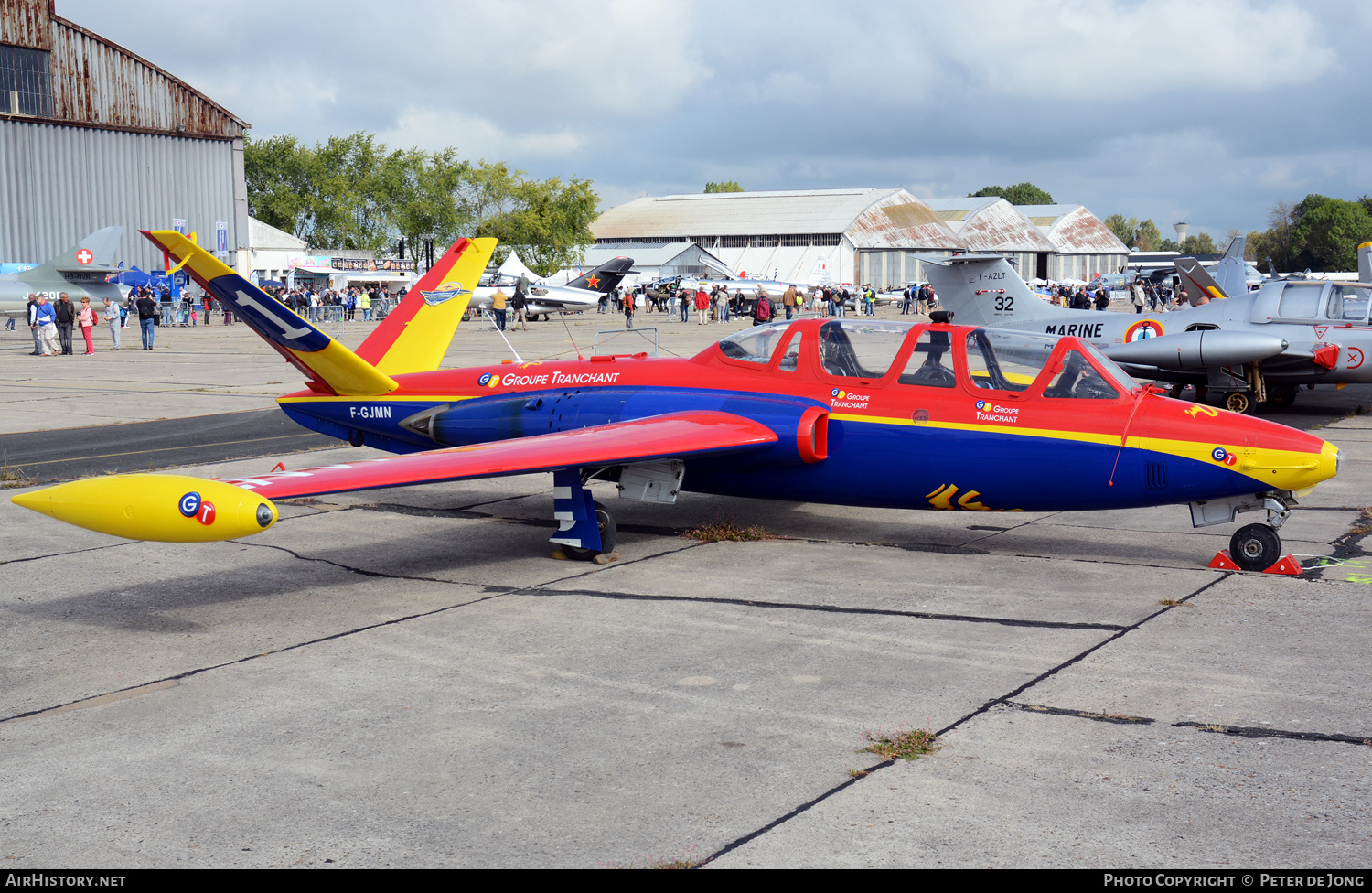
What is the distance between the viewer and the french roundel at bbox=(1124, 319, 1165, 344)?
21.2 meters

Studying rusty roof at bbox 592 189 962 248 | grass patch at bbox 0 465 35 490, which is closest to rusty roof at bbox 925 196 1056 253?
rusty roof at bbox 592 189 962 248

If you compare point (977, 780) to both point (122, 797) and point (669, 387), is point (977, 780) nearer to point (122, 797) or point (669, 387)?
point (122, 797)

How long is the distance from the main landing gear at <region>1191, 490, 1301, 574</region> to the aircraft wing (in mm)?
3662

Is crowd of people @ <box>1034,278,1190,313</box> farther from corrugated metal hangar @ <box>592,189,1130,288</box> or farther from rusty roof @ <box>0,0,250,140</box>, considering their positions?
rusty roof @ <box>0,0,250,140</box>

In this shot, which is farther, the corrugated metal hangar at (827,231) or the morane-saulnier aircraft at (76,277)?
the corrugated metal hangar at (827,231)

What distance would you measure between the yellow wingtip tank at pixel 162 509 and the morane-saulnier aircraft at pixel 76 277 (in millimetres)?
41768


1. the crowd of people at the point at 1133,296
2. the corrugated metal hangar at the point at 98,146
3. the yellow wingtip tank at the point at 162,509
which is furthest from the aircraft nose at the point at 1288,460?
the corrugated metal hangar at the point at 98,146

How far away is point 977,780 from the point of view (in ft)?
16.9

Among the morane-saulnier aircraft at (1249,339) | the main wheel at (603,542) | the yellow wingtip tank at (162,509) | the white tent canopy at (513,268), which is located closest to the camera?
the yellow wingtip tank at (162,509)

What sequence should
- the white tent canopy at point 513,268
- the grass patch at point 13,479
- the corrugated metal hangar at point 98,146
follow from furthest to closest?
the white tent canopy at point 513,268 < the corrugated metal hangar at point 98,146 < the grass patch at point 13,479

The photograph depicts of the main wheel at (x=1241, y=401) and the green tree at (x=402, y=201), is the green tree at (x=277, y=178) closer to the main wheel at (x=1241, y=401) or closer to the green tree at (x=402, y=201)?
the green tree at (x=402, y=201)

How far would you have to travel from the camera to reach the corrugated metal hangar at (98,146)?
6500 cm
